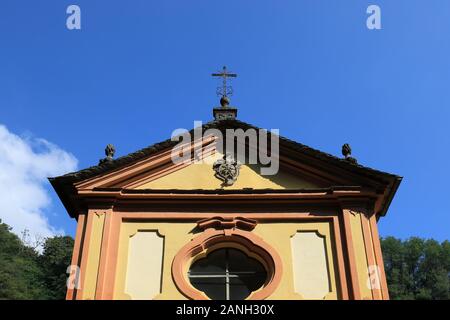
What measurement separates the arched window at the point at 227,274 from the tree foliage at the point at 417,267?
34.1 meters

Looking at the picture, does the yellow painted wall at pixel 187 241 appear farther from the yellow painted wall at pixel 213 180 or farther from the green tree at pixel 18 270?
the green tree at pixel 18 270

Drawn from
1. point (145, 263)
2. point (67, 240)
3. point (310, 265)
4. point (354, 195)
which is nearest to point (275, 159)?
point (354, 195)

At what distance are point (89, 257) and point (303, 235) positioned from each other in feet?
14.9

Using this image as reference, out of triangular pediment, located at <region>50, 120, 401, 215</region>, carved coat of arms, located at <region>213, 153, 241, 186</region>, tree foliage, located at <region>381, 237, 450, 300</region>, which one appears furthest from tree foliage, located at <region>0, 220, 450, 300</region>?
carved coat of arms, located at <region>213, 153, 241, 186</region>

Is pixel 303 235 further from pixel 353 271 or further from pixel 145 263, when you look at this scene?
pixel 145 263

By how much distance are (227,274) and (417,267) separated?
42267 mm

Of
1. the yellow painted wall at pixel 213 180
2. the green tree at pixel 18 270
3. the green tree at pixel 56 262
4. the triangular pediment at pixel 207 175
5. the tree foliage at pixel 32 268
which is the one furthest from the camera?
the green tree at pixel 56 262

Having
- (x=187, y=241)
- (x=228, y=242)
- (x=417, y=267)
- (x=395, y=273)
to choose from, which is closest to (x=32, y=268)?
(x=395, y=273)

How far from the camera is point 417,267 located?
159 feet

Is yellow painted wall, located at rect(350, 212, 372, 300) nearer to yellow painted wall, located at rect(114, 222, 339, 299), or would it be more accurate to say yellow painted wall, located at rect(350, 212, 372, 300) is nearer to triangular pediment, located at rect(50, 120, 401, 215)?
yellow painted wall, located at rect(114, 222, 339, 299)

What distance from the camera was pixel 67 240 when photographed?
66.0 meters

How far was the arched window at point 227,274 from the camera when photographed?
35.2 feet

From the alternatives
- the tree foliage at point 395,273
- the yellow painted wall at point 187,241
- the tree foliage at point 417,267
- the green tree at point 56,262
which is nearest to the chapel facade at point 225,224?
the yellow painted wall at point 187,241

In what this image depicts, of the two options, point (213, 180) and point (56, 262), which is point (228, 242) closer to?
point (213, 180)
